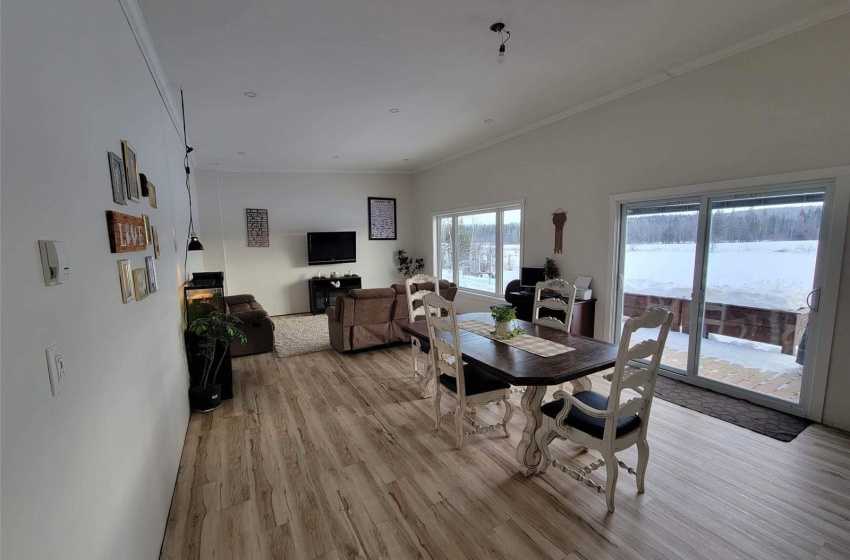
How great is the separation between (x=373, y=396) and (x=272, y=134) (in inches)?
153

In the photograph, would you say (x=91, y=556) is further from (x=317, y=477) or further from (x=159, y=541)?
(x=317, y=477)

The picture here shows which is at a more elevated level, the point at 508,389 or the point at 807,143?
the point at 807,143

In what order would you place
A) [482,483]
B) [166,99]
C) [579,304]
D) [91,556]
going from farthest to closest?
[579,304] → [166,99] → [482,483] → [91,556]

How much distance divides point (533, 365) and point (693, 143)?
2837mm

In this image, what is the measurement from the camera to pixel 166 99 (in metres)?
3.33

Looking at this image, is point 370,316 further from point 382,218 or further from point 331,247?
point 382,218

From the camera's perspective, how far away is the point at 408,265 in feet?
27.3

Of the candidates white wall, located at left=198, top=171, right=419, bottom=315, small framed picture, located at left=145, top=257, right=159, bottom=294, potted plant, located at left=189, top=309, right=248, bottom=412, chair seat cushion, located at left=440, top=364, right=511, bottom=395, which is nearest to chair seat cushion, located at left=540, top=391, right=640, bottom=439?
chair seat cushion, located at left=440, top=364, right=511, bottom=395

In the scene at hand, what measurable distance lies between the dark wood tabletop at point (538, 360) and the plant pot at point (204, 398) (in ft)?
6.68

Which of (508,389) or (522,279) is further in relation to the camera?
(522,279)

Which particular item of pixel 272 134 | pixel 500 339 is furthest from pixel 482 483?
pixel 272 134

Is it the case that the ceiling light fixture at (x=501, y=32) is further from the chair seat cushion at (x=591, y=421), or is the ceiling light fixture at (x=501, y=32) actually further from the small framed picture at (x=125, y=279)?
the small framed picture at (x=125, y=279)

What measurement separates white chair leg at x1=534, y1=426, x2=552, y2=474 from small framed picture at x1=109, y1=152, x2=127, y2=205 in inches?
98.0

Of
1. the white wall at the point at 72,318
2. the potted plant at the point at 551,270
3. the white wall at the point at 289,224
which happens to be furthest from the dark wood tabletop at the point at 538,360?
the white wall at the point at 289,224
